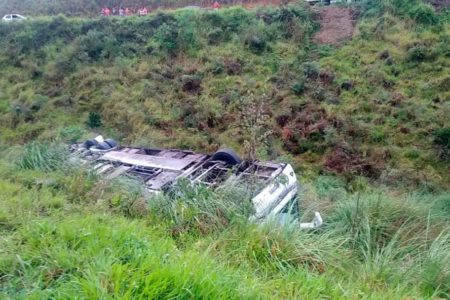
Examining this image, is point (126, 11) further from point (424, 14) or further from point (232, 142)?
point (424, 14)

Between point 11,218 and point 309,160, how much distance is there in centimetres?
840

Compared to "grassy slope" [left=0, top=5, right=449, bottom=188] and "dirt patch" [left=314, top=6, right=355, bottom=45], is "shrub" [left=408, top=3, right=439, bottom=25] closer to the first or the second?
"grassy slope" [left=0, top=5, right=449, bottom=188]

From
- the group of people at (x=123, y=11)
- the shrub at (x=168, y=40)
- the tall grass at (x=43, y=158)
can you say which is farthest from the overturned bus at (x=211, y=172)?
the group of people at (x=123, y=11)

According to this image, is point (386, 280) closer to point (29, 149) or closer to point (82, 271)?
point (82, 271)

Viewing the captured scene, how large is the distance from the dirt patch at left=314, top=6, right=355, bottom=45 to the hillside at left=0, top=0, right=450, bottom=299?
0.09m

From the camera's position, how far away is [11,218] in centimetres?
287

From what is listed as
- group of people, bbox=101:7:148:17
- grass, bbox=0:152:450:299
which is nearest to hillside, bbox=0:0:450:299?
grass, bbox=0:152:450:299

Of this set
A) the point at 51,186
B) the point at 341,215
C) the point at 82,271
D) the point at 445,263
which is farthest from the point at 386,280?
the point at 51,186

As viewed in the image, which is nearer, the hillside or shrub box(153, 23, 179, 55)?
the hillside

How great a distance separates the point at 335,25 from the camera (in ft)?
48.7

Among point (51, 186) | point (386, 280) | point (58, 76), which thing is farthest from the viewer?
point (58, 76)

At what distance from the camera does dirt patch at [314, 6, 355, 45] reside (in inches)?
561

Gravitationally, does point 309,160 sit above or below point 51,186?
below

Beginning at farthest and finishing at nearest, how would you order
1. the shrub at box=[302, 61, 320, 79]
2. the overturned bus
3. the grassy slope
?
the shrub at box=[302, 61, 320, 79], the grassy slope, the overturned bus
